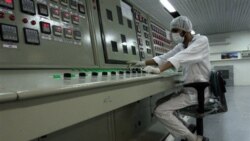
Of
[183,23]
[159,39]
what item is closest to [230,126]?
[159,39]

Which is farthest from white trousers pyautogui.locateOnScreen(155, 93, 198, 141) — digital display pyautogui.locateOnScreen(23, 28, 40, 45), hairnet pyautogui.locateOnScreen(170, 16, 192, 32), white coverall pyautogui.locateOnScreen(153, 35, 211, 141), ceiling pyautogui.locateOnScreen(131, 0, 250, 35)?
ceiling pyautogui.locateOnScreen(131, 0, 250, 35)

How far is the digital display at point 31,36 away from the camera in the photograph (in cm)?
120

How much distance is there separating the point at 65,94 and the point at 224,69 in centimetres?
1081

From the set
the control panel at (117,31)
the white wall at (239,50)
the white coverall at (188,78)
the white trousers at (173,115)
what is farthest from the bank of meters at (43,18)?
the white wall at (239,50)

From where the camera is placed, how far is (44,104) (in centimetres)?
71

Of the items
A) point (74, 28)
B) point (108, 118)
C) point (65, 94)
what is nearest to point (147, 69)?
point (108, 118)

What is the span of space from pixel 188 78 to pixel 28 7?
1681 mm

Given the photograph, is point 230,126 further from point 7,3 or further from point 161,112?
point 7,3

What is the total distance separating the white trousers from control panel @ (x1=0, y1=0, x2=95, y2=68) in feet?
2.88

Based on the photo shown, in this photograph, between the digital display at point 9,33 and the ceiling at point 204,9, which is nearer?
the digital display at point 9,33

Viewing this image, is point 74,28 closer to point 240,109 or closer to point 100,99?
point 100,99

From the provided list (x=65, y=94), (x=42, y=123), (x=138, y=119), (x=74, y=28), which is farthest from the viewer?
(x=138, y=119)

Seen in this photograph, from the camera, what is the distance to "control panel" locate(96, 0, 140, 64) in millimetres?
1982

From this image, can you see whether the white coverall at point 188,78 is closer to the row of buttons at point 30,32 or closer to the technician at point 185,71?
the technician at point 185,71
